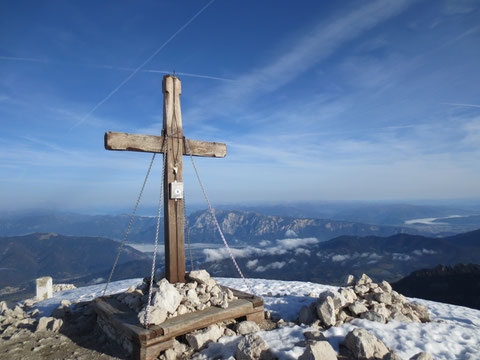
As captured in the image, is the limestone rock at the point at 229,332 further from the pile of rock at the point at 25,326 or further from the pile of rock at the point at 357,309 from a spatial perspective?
the pile of rock at the point at 25,326

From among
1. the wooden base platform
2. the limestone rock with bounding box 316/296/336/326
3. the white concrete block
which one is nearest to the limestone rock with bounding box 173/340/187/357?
the wooden base platform

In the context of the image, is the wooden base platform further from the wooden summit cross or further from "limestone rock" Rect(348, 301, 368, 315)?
"limestone rock" Rect(348, 301, 368, 315)

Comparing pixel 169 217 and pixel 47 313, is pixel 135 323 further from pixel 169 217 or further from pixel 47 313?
pixel 47 313

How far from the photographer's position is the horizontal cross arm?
6.57 meters

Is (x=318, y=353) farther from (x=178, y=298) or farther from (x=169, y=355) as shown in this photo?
(x=178, y=298)

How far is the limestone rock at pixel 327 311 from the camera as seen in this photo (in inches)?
239

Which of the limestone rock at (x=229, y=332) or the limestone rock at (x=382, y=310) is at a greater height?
the limestone rock at (x=382, y=310)

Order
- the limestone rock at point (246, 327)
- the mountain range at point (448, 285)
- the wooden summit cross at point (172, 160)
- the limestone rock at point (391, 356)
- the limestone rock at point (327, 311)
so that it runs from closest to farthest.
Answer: the limestone rock at point (391, 356)
the limestone rock at point (246, 327)
the limestone rock at point (327, 311)
the wooden summit cross at point (172, 160)
the mountain range at point (448, 285)

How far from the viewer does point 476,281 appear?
57.7m

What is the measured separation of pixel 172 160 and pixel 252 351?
4694mm

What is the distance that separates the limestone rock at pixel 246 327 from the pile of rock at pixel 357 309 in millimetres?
1197

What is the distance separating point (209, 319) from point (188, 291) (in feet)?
2.90

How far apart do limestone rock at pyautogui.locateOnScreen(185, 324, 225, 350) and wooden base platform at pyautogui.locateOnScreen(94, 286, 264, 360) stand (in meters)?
0.13

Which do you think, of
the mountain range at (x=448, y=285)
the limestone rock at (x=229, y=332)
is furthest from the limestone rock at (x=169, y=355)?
the mountain range at (x=448, y=285)
